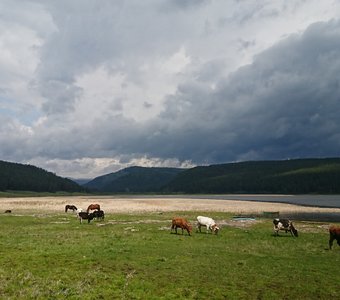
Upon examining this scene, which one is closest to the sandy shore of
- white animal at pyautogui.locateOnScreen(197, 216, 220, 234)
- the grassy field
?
white animal at pyautogui.locateOnScreen(197, 216, 220, 234)

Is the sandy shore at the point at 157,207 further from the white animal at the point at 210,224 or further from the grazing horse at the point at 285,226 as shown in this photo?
the grazing horse at the point at 285,226

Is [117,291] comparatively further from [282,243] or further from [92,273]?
[282,243]

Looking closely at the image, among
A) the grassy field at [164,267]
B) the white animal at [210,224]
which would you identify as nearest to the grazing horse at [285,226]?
the grassy field at [164,267]

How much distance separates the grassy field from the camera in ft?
51.0

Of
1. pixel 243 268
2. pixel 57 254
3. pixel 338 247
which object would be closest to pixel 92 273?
pixel 57 254

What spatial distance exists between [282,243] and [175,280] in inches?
599

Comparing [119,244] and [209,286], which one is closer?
[209,286]

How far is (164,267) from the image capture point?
787 inches

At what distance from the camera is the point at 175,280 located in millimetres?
17359

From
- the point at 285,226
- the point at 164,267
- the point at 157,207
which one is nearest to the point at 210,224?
the point at 285,226


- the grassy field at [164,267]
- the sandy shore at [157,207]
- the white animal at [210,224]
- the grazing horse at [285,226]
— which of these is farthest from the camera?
the sandy shore at [157,207]

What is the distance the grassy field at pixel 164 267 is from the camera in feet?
51.0

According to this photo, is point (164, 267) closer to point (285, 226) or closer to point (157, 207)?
point (285, 226)

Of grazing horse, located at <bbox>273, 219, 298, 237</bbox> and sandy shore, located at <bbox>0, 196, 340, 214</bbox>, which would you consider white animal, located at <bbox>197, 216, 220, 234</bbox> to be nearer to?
grazing horse, located at <bbox>273, 219, 298, 237</bbox>
